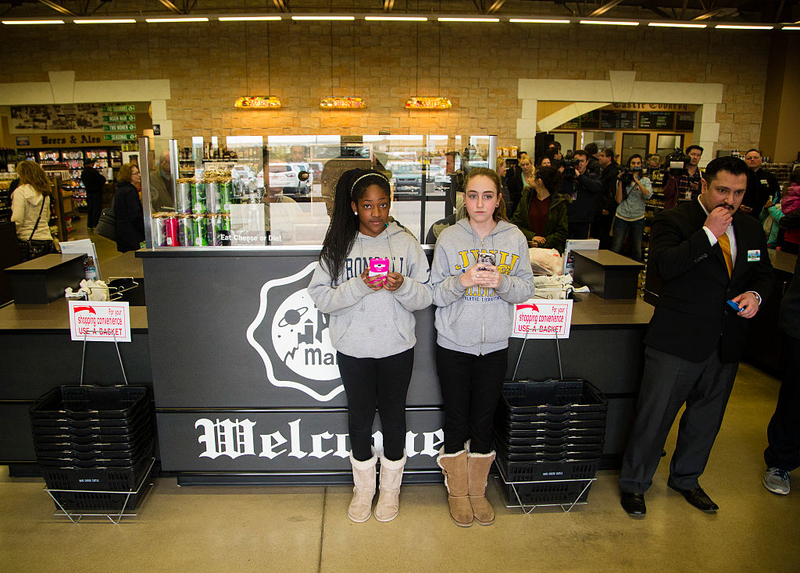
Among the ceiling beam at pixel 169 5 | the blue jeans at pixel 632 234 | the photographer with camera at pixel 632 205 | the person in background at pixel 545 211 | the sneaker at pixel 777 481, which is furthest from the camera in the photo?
the ceiling beam at pixel 169 5

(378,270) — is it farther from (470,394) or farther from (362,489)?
(362,489)

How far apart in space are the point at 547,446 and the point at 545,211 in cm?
248

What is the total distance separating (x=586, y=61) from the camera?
11.0 meters

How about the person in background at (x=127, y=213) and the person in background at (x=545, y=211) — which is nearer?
the person in background at (x=545, y=211)

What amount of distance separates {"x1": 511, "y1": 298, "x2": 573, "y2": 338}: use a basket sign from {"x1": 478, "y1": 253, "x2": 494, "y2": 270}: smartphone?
0.42 metres

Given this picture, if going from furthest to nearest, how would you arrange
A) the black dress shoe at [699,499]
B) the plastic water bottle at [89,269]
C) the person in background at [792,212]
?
the person in background at [792,212] < the plastic water bottle at [89,269] < the black dress shoe at [699,499]

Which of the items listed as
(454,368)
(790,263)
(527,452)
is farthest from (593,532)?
(790,263)

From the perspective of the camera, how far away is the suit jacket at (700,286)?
7.59ft

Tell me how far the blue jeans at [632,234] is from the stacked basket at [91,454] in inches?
235

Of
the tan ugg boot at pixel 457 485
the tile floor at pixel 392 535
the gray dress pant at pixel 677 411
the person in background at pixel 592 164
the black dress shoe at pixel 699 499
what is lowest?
the tile floor at pixel 392 535

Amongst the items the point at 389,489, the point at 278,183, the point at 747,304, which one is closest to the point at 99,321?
the point at 278,183

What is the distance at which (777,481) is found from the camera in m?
2.77

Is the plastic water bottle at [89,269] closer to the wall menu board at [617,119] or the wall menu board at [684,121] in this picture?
the wall menu board at [617,119]

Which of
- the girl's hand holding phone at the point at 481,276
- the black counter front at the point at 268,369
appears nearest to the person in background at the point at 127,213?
the black counter front at the point at 268,369
